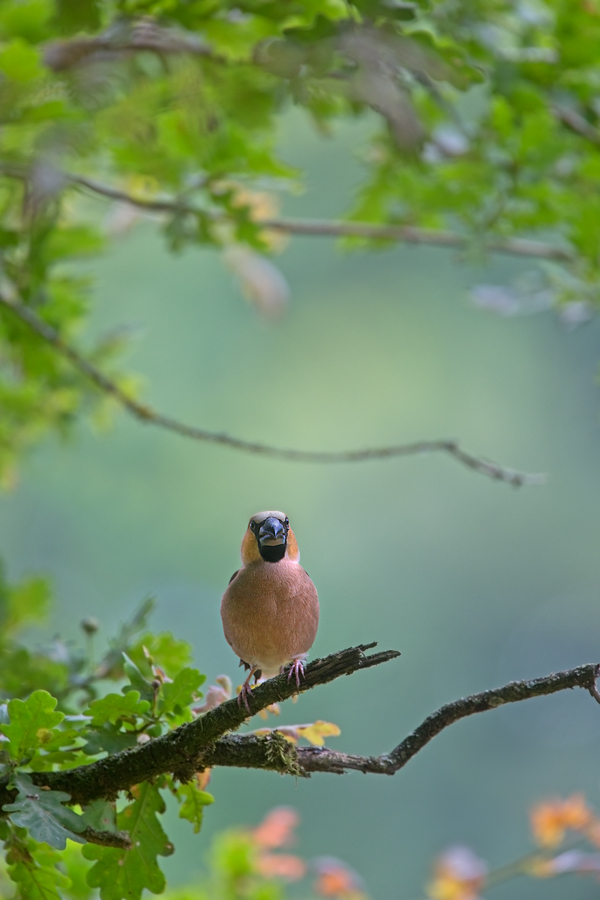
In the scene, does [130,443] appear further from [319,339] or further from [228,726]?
[228,726]

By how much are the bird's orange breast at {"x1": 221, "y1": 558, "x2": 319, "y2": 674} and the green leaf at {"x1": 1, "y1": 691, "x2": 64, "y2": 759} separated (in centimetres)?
16

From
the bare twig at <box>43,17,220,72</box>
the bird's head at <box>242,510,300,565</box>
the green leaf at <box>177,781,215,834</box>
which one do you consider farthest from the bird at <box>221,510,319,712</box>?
the bare twig at <box>43,17,220,72</box>

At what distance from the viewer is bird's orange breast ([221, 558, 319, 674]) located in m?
0.73

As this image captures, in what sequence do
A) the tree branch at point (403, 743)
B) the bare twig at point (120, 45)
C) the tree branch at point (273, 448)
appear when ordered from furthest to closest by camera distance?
the bare twig at point (120, 45) → the tree branch at point (273, 448) → the tree branch at point (403, 743)

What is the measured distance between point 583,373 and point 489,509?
2.89 feet

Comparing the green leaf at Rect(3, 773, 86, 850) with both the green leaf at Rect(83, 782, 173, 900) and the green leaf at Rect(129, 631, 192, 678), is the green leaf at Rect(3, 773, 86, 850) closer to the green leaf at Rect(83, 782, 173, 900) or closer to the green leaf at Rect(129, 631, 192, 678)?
the green leaf at Rect(83, 782, 173, 900)

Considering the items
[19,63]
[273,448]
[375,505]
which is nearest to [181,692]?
[273,448]

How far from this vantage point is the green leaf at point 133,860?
754mm

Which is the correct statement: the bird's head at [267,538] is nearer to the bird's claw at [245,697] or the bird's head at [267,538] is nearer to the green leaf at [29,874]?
the bird's claw at [245,697]

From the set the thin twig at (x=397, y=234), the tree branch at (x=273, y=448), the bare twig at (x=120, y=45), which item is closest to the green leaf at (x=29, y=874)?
the tree branch at (x=273, y=448)

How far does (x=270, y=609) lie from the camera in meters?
0.74

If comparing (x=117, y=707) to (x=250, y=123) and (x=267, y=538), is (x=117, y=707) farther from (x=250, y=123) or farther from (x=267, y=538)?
(x=250, y=123)

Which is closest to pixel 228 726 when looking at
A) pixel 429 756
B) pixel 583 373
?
pixel 429 756

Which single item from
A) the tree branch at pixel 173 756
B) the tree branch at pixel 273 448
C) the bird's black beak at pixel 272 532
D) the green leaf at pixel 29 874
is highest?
the tree branch at pixel 273 448
